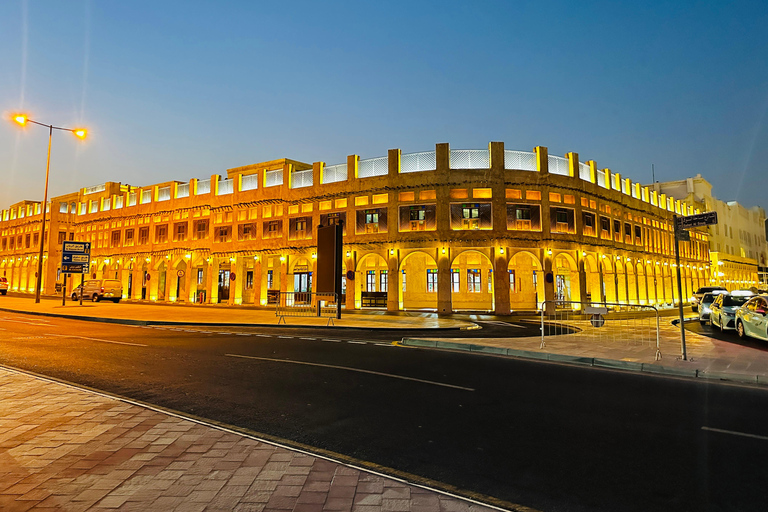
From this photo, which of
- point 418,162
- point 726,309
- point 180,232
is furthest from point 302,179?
point 726,309

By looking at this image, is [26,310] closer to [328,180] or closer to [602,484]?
[328,180]

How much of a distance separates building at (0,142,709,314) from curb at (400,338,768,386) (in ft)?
60.1

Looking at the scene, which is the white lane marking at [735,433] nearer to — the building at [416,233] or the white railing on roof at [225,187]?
the building at [416,233]

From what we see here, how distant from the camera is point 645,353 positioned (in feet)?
37.0

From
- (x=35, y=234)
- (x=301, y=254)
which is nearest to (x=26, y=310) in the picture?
(x=301, y=254)

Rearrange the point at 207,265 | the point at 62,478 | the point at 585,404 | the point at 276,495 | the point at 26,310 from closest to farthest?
the point at 276,495
the point at 62,478
the point at 585,404
the point at 26,310
the point at 207,265

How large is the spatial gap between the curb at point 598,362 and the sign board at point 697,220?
3.52 metres

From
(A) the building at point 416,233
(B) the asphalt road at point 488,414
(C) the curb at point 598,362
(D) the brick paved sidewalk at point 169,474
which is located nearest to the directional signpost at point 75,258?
(A) the building at point 416,233

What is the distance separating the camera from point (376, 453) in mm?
4527

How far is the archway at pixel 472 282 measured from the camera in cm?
3372

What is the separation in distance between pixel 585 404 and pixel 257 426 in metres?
4.82

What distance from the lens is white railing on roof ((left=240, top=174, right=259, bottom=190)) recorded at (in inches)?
1613

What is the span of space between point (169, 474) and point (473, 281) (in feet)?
105

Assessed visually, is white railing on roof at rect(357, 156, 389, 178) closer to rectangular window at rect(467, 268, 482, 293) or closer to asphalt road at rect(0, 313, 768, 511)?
rectangular window at rect(467, 268, 482, 293)
